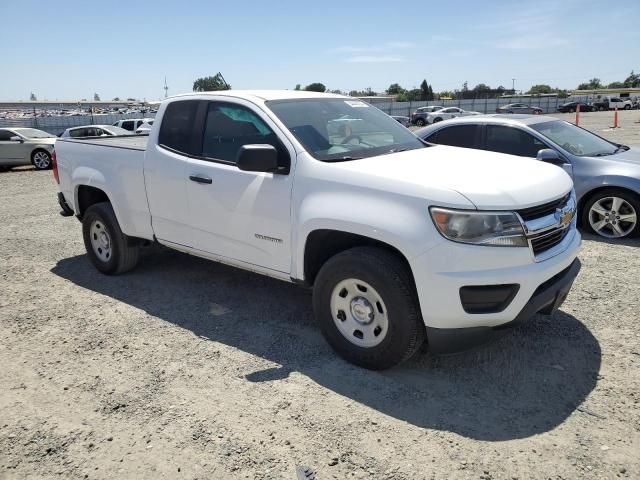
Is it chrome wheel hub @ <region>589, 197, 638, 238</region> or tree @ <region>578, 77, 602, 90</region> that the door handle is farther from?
tree @ <region>578, 77, 602, 90</region>

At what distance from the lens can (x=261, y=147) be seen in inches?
147

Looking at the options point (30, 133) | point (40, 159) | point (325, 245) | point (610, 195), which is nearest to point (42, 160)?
point (40, 159)

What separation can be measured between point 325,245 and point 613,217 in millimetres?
4473

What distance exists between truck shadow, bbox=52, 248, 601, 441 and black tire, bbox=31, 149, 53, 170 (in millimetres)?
13587

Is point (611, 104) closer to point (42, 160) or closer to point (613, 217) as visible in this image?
point (42, 160)

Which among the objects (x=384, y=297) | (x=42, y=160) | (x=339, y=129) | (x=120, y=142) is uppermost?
(x=339, y=129)

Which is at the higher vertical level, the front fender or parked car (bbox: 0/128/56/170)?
the front fender

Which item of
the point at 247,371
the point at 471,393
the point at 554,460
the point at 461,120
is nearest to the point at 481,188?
the point at 471,393

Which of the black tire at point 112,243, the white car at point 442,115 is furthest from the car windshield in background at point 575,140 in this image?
the white car at point 442,115

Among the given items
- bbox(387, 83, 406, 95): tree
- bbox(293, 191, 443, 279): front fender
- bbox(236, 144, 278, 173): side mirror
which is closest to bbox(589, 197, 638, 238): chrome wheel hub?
bbox(293, 191, 443, 279): front fender

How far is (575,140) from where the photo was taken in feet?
23.4

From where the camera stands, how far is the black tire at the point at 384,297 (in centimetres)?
331

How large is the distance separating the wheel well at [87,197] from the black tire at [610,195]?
5.75 metres

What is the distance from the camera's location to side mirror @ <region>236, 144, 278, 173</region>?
146 inches
